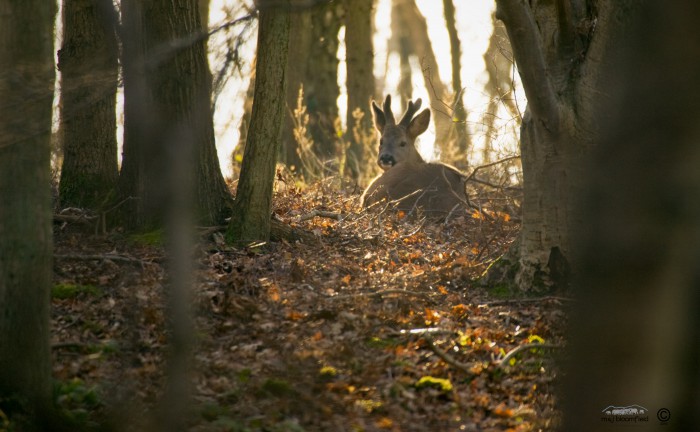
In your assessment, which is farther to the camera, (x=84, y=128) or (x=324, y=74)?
(x=324, y=74)

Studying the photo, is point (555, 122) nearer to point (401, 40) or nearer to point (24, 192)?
point (24, 192)

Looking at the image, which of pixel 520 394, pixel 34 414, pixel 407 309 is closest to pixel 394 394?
pixel 520 394

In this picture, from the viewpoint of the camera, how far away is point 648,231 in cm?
319

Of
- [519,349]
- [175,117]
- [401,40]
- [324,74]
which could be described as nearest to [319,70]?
[324,74]

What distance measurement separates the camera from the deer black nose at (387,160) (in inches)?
598

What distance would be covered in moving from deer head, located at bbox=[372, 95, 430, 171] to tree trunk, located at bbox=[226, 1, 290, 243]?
7228 mm

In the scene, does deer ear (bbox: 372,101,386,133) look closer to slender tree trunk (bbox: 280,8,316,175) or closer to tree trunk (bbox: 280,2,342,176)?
tree trunk (bbox: 280,2,342,176)

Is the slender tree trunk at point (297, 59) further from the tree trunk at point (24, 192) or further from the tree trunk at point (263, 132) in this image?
the tree trunk at point (24, 192)

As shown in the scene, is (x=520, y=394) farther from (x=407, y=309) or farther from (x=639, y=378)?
(x=639, y=378)

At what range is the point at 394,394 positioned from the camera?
523cm

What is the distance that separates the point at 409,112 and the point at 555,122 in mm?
9342

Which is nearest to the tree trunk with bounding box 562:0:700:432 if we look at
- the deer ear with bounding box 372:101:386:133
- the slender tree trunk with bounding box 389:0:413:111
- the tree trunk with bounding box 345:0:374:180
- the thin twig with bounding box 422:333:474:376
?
the thin twig with bounding box 422:333:474:376

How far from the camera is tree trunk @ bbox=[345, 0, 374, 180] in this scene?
17.9m

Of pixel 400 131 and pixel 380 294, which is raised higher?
pixel 400 131
